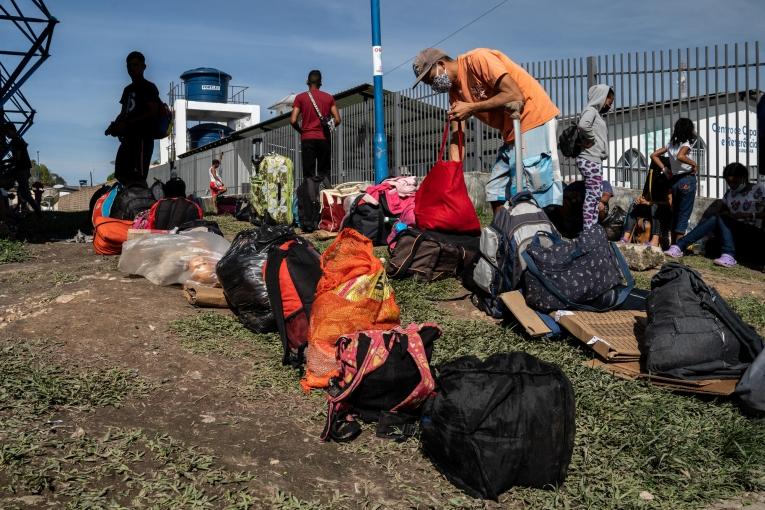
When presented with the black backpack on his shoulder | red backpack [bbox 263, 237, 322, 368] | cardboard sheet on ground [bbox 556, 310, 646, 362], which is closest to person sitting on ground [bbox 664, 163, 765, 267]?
the black backpack on his shoulder

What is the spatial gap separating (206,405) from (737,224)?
6.54 metres

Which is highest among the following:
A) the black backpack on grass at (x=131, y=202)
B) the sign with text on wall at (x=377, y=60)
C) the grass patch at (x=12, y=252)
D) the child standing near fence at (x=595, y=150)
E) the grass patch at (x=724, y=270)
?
the sign with text on wall at (x=377, y=60)

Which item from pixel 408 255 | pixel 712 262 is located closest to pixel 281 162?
pixel 408 255

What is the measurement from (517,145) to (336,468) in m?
3.13

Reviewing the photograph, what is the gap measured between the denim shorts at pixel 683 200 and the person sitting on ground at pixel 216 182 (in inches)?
494

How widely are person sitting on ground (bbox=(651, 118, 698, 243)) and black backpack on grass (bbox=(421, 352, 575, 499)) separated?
6011 mm

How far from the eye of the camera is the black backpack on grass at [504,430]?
271 cm

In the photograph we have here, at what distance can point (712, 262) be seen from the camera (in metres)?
7.57

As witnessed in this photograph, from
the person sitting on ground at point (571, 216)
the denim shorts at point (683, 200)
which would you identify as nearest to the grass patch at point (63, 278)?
the person sitting on ground at point (571, 216)

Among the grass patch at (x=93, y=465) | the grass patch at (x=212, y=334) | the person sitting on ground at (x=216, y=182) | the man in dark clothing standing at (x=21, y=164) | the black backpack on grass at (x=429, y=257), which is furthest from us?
the person sitting on ground at (x=216, y=182)

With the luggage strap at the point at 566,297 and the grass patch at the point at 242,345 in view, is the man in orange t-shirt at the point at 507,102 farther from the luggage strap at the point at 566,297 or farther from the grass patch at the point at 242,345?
the grass patch at the point at 242,345

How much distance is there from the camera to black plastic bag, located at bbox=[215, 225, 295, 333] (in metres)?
4.46

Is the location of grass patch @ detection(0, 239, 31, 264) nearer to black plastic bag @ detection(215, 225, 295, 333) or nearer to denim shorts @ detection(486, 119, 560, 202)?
black plastic bag @ detection(215, 225, 295, 333)

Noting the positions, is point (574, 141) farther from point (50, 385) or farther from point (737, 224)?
point (50, 385)
